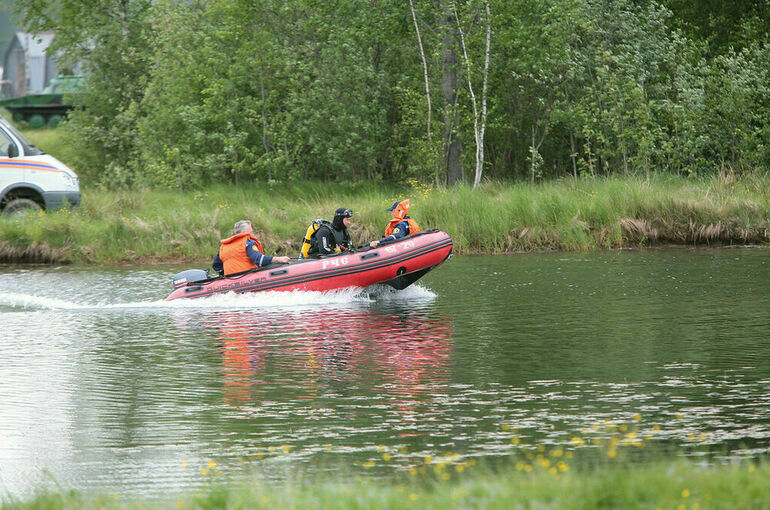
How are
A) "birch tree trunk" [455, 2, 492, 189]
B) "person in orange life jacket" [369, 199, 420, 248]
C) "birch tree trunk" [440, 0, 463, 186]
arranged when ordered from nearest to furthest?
"person in orange life jacket" [369, 199, 420, 248], "birch tree trunk" [455, 2, 492, 189], "birch tree trunk" [440, 0, 463, 186]

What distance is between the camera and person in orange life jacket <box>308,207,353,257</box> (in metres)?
17.4

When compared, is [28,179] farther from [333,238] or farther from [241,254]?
[333,238]

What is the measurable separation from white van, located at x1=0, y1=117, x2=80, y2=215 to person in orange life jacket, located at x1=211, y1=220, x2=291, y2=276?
9.17 meters

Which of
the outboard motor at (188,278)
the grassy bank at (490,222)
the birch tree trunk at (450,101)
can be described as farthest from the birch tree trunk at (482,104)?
the outboard motor at (188,278)

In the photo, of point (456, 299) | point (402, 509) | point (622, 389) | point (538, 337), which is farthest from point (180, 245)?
point (402, 509)

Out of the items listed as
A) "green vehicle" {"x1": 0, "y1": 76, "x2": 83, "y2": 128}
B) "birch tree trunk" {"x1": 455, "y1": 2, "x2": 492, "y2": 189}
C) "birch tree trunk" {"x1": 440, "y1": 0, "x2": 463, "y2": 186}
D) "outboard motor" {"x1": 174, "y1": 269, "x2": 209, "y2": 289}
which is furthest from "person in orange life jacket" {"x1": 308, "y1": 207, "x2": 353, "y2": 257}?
"green vehicle" {"x1": 0, "y1": 76, "x2": 83, "y2": 128}

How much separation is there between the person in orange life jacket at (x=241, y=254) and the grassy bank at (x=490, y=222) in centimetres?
548

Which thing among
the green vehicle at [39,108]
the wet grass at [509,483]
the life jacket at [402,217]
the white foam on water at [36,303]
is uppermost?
the green vehicle at [39,108]

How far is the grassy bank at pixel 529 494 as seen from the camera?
5.34m

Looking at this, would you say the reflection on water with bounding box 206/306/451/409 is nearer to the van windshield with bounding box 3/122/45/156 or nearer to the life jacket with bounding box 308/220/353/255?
the life jacket with bounding box 308/220/353/255

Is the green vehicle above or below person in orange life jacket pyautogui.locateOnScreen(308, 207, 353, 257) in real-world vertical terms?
above

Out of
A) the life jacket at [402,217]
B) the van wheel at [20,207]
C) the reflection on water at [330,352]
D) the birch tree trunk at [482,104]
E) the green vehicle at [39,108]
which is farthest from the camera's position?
the green vehicle at [39,108]

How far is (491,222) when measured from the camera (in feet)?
77.9

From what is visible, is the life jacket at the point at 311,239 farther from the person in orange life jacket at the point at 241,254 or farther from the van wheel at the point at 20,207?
the van wheel at the point at 20,207
